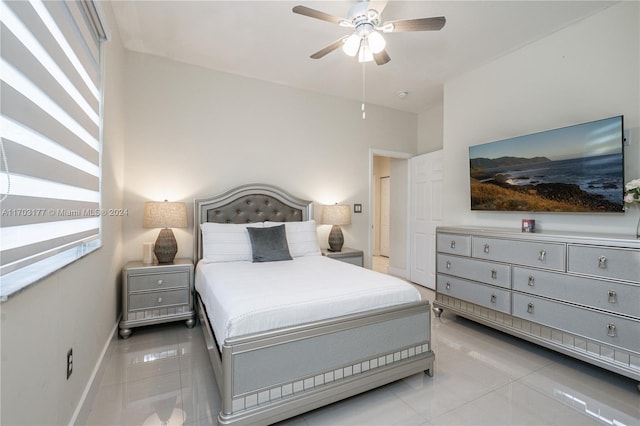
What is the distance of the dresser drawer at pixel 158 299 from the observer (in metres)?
2.71

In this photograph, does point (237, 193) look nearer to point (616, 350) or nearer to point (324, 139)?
point (324, 139)

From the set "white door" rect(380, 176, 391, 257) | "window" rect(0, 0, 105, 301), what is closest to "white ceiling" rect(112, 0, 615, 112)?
"window" rect(0, 0, 105, 301)

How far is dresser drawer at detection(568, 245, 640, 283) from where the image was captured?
6.43 ft

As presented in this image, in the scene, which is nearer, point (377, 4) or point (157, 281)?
point (377, 4)

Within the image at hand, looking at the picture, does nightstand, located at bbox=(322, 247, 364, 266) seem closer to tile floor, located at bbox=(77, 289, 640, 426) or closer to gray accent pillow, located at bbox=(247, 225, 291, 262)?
gray accent pillow, located at bbox=(247, 225, 291, 262)

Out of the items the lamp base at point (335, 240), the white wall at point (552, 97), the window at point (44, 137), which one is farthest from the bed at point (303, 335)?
the white wall at point (552, 97)

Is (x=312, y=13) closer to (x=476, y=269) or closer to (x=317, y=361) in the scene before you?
(x=317, y=361)

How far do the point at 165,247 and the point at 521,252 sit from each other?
3.35 metres

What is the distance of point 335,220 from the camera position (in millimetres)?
3889

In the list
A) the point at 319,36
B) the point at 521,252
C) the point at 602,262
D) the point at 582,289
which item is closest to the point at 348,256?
the point at 521,252

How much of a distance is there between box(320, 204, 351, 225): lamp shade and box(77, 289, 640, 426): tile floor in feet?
6.12

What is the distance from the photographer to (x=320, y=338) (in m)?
1.71

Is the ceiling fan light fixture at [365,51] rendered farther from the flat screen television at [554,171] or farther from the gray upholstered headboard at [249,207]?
the gray upholstered headboard at [249,207]

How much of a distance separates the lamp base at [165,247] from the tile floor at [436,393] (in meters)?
0.80
